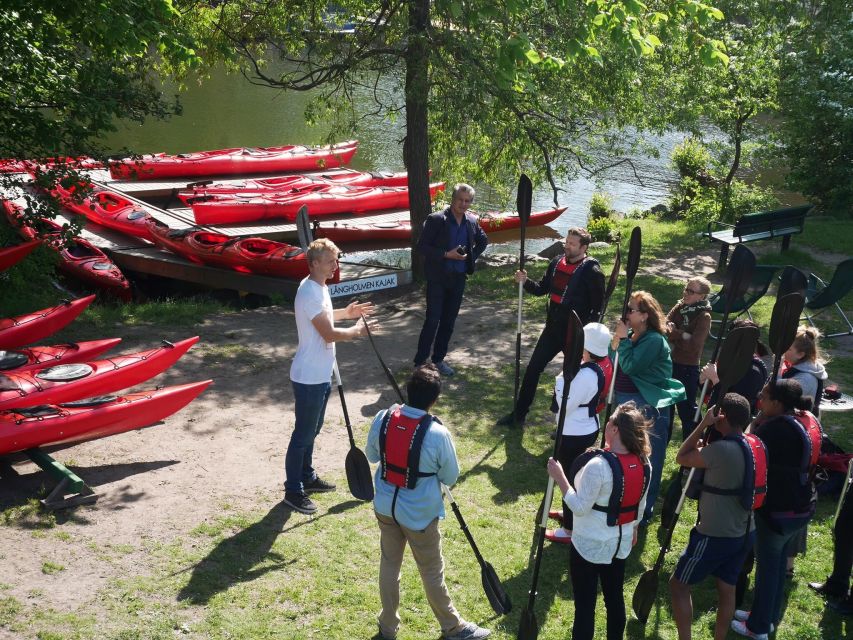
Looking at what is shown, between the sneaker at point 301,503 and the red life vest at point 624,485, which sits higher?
the red life vest at point 624,485

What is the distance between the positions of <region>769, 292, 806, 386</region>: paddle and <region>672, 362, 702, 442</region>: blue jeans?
51.1 inches

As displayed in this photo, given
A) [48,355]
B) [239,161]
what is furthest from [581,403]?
[239,161]

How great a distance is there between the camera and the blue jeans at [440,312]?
8094 millimetres

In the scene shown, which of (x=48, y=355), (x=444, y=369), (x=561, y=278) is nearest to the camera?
(x=561, y=278)

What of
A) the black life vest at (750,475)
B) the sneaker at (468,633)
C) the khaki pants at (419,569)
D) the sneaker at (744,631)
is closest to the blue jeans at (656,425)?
the sneaker at (744,631)

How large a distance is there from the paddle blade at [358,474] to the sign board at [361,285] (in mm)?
3068

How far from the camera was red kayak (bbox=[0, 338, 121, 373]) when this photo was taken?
6645mm

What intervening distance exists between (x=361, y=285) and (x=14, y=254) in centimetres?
383

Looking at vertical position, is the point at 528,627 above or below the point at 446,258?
below

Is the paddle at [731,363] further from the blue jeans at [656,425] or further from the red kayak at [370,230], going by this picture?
the red kayak at [370,230]

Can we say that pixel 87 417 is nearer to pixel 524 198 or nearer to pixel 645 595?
pixel 524 198

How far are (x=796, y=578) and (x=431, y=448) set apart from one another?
9.42ft

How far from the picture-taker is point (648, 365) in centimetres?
542

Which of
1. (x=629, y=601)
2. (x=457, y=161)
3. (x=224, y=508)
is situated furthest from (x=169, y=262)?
(x=629, y=601)
